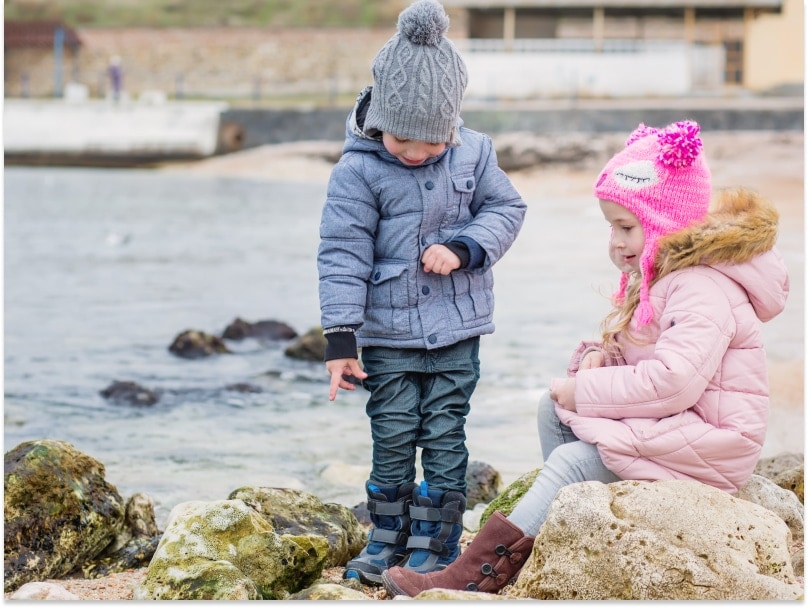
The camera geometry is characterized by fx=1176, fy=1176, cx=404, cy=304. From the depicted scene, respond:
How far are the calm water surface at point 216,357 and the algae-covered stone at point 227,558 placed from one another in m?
1.14

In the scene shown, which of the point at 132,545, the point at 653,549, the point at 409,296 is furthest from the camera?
the point at 132,545

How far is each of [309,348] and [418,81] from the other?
424 centimetres

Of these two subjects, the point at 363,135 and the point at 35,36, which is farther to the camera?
the point at 35,36

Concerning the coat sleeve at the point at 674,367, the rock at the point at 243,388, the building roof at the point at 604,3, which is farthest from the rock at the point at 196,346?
the building roof at the point at 604,3

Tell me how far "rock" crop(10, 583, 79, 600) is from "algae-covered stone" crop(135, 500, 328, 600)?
0.19 metres

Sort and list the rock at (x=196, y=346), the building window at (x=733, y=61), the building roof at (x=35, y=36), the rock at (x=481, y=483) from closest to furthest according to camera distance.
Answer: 1. the rock at (x=481, y=483)
2. the rock at (x=196, y=346)
3. the building window at (x=733, y=61)
4. the building roof at (x=35, y=36)

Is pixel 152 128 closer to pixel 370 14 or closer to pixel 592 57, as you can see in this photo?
pixel 592 57

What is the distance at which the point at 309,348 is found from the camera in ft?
22.1

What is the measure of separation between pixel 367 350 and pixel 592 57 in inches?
994

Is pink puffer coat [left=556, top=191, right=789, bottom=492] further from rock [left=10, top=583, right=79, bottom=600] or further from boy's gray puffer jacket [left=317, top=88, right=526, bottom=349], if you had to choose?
rock [left=10, top=583, right=79, bottom=600]

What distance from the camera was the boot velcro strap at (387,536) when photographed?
9.02ft

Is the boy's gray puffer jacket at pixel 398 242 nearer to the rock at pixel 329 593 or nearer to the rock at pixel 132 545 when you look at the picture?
the rock at pixel 329 593

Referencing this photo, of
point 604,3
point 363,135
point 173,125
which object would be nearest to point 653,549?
point 363,135

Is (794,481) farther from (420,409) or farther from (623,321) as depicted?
(420,409)
